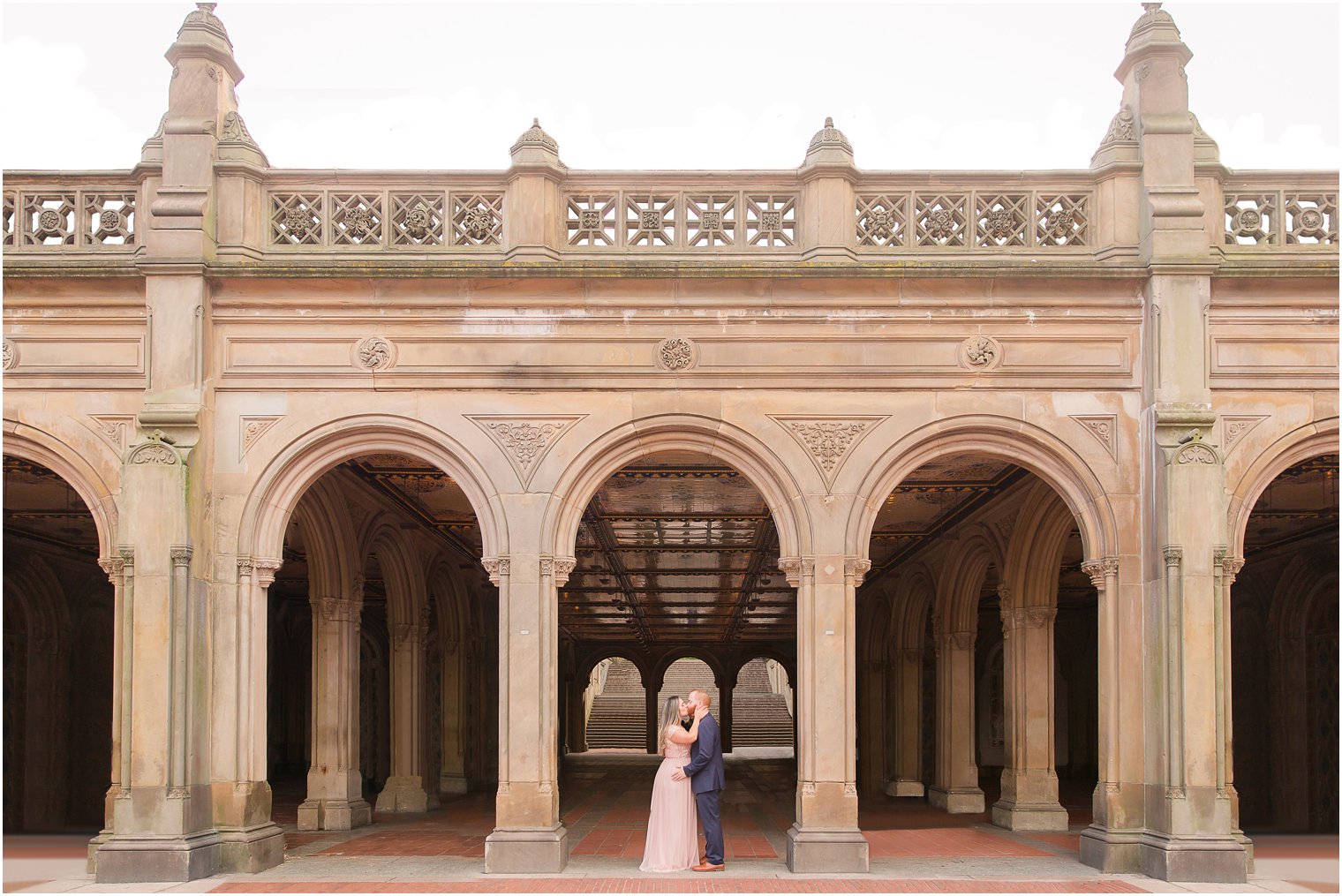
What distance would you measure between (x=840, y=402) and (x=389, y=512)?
8.31 metres

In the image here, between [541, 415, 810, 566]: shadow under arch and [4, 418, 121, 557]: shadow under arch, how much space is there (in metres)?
4.37

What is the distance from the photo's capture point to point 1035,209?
1487 centimetres

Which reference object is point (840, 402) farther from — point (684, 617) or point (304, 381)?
point (684, 617)

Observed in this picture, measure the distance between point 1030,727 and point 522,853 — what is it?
7580 millimetres

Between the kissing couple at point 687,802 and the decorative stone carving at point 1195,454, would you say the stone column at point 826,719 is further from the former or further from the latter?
the decorative stone carving at point 1195,454

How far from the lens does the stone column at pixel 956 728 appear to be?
21375mm

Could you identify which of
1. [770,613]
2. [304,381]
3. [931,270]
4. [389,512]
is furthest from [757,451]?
[770,613]

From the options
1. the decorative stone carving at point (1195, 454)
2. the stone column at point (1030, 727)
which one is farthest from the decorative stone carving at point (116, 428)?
the stone column at point (1030, 727)

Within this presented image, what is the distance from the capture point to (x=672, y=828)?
45.8ft

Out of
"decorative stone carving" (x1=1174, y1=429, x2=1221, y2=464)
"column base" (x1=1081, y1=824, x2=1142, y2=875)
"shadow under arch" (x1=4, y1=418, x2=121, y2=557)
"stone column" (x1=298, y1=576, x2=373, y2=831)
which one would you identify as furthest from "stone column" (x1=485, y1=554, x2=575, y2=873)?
"decorative stone carving" (x1=1174, y1=429, x2=1221, y2=464)

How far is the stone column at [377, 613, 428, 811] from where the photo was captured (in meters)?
20.7

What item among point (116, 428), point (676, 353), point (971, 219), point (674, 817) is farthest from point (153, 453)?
point (971, 219)

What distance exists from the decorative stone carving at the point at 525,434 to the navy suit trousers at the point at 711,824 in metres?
3.72

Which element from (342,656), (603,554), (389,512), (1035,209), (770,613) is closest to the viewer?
(1035,209)
